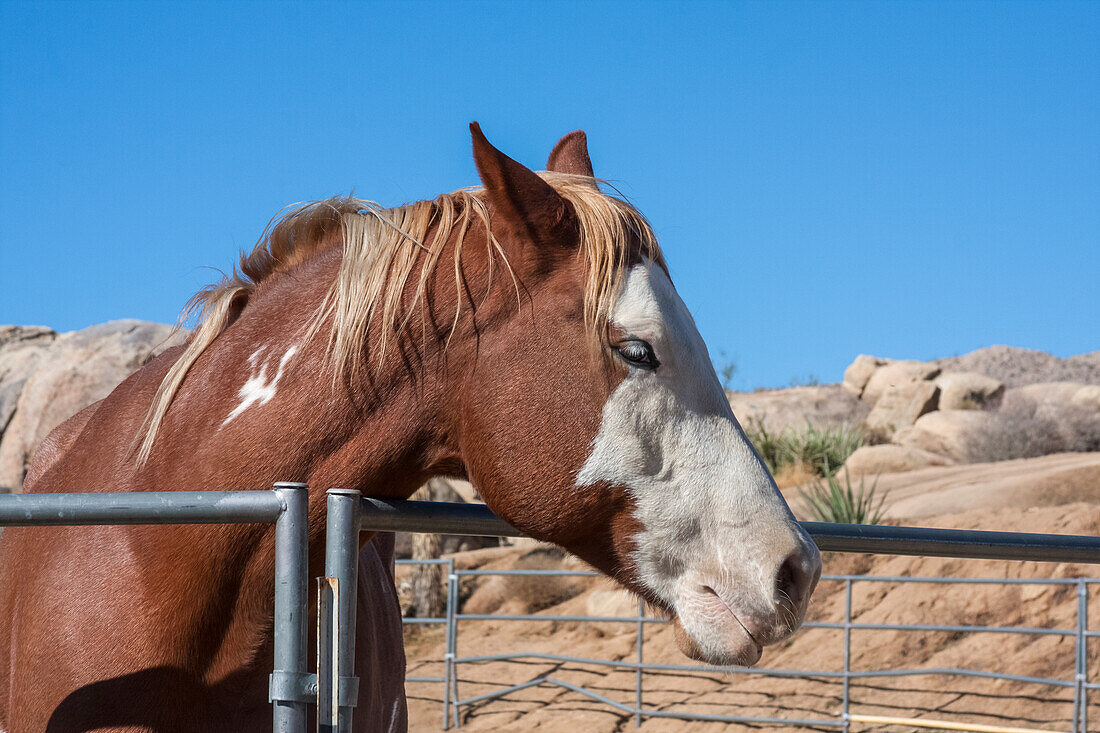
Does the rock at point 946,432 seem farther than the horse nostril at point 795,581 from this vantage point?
Yes

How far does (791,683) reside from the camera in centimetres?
924

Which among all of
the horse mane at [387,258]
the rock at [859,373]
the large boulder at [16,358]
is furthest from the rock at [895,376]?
the horse mane at [387,258]

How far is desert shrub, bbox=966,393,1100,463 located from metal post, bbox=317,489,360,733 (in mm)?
21030

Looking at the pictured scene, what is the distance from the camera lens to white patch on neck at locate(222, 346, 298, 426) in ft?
6.23

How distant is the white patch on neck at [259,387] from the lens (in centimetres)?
190

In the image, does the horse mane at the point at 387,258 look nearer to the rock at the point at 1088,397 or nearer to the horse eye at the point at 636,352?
the horse eye at the point at 636,352

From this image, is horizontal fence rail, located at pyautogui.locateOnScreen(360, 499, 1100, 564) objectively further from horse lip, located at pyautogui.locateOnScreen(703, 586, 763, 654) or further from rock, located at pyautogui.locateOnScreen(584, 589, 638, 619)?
rock, located at pyautogui.locateOnScreen(584, 589, 638, 619)

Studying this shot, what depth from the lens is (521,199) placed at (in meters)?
1.93

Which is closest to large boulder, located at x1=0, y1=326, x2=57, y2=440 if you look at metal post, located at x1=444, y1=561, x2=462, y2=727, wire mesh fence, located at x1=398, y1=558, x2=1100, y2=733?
metal post, located at x1=444, y1=561, x2=462, y2=727

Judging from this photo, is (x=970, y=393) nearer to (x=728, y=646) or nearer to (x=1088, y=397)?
(x=1088, y=397)

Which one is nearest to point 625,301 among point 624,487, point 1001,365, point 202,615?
point 624,487

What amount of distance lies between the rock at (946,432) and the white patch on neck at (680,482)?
21.4 metres

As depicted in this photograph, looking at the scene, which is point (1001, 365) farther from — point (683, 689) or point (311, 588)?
point (311, 588)

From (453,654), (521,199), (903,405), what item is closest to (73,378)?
(453,654)
